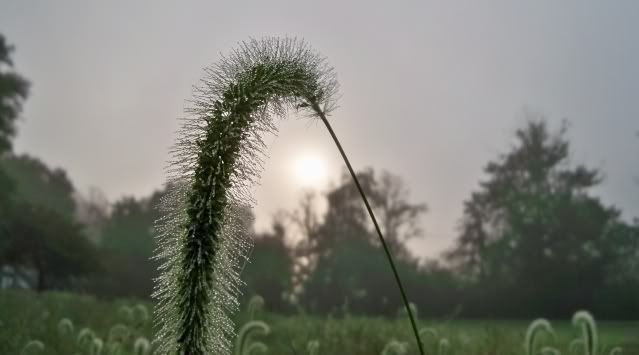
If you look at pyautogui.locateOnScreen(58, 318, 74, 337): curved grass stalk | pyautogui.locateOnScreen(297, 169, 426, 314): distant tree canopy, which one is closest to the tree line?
pyautogui.locateOnScreen(297, 169, 426, 314): distant tree canopy

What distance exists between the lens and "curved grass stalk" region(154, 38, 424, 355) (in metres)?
0.88

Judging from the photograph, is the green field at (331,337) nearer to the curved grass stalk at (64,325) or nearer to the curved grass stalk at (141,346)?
the curved grass stalk at (64,325)

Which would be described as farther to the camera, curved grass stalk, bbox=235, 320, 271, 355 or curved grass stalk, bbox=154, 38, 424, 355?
curved grass stalk, bbox=235, 320, 271, 355

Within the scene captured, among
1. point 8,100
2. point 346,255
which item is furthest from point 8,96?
point 346,255

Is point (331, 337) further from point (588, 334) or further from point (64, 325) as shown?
point (588, 334)

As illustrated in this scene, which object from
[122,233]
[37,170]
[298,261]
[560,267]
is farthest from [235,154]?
[37,170]

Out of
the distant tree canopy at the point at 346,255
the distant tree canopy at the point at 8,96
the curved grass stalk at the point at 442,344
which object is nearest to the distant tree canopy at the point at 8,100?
the distant tree canopy at the point at 8,96

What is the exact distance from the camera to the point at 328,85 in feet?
3.70

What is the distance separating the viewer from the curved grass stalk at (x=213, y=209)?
0.88 meters

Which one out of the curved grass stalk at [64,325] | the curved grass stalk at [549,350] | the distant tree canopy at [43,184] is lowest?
the curved grass stalk at [549,350]

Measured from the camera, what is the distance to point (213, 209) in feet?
2.92

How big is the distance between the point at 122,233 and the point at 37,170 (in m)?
3.63

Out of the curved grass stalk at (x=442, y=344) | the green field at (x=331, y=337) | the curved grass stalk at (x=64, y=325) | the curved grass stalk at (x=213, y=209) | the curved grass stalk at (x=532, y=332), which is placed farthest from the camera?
the green field at (x=331, y=337)

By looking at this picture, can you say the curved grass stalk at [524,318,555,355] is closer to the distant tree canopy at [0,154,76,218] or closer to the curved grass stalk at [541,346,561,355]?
the curved grass stalk at [541,346,561,355]
